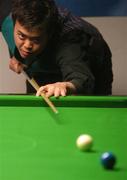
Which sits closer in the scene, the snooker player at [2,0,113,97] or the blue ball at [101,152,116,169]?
the blue ball at [101,152,116,169]

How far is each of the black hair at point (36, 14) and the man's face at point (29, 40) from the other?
0.13 ft

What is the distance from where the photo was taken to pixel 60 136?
133cm

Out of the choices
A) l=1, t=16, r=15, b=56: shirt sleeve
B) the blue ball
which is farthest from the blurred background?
the blue ball

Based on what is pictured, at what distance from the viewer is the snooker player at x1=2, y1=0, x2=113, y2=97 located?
2012 mm

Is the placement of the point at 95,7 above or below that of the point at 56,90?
above

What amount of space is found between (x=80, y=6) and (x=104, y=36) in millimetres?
288

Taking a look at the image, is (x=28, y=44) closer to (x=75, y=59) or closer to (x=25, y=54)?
(x=25, y=54)

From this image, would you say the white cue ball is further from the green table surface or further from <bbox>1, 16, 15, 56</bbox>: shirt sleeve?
<bbox>1, 16, 15, 56</bbox>: shirt sleeve

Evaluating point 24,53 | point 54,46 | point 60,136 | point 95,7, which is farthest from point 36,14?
point 60,136

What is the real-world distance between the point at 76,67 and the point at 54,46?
42 centimetres

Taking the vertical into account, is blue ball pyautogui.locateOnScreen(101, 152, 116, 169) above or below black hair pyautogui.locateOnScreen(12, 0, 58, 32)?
below

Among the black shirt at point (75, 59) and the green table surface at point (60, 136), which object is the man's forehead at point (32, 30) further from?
the green table surface at point (60, 136)

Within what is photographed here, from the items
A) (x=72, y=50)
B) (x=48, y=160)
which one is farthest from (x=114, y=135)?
(x=72, y=50)

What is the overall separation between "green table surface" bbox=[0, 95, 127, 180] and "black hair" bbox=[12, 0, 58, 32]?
86cm
